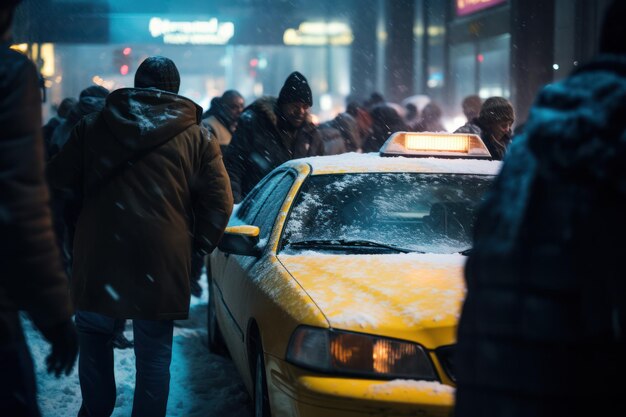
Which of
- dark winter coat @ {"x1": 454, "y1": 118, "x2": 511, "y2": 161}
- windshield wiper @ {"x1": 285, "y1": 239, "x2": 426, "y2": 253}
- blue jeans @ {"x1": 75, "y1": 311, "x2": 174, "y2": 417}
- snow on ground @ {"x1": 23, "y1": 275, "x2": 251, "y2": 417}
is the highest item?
dark winter coat @ {"x1": 454, "y1": 118, "x2": 511, "y2": 161}

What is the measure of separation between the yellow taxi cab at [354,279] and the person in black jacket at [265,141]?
1292 millimetres

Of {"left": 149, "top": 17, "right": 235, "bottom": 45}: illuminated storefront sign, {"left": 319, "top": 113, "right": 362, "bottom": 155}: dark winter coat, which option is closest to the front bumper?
{"left": 319, "top": 113, "right": 362, "bottom": 155}: dark winter coat

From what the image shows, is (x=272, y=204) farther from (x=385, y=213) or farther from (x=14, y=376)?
(x=14, y=376)

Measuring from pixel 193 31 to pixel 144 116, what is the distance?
1043 inches

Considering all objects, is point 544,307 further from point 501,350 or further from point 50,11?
point 50,11

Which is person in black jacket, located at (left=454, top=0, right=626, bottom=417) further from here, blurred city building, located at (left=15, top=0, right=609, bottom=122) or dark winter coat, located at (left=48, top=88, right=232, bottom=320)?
blurred city building, located at (left=15, top=0, right=609, bottom=122)

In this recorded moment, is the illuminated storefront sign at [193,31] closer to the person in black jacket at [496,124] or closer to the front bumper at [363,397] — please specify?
the person in black jacket at [496,124]

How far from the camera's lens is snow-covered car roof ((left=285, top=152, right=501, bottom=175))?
5297 millimetres

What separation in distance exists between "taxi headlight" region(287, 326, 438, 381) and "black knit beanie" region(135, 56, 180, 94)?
139 centimetres

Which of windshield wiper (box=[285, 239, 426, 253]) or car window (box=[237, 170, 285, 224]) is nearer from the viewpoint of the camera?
windshield wiper (box=[285, 239, 426, 253])

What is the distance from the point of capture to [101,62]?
77.2 m

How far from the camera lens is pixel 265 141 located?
302 inches

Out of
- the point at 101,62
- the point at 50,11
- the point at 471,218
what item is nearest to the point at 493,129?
the point at 471,218

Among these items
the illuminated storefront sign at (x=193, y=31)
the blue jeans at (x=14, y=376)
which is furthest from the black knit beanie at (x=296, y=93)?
the illuminated storefront sign at (x=193, y=31)
